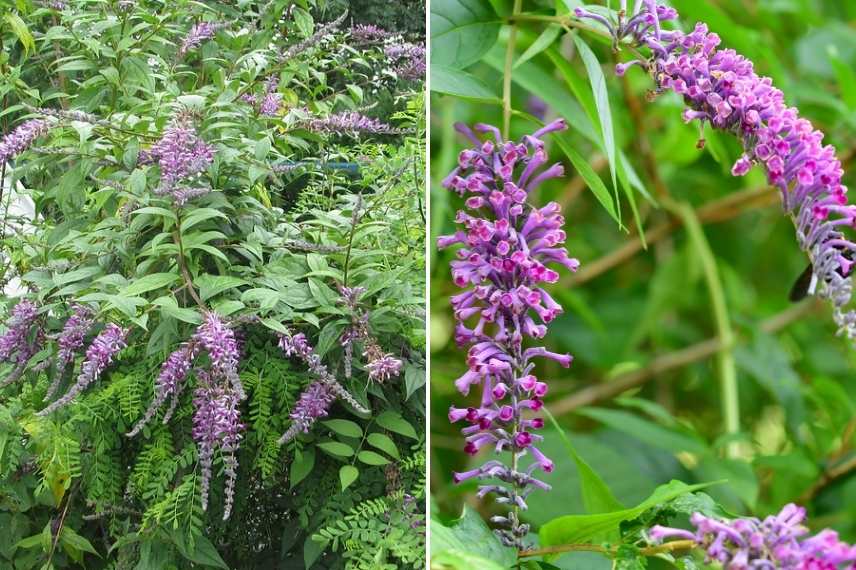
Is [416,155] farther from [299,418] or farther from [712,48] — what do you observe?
[712,48]

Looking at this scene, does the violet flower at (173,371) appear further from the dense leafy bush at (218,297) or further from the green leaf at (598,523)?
the green leaf at (598,523)

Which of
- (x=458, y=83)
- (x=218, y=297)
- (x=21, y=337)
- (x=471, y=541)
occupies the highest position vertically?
(x=458, y=83)

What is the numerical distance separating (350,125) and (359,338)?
0.16m

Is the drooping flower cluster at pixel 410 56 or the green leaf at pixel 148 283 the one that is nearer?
the green leaf at pixel 148 283

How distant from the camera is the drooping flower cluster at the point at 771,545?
0.27 meters

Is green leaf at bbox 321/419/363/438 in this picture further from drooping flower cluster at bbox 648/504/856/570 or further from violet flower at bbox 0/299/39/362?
drooping flower cluster at bbox 648/504/856/570

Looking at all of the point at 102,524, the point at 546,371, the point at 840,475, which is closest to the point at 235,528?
the point at 102,524

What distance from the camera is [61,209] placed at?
31.4 inches

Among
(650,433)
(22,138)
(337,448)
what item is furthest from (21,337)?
(650,433)

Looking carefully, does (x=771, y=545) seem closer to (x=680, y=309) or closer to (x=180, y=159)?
(x=180, y=159)

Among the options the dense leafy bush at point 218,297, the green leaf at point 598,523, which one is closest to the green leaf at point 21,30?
the dense leafy bush at point 218,297

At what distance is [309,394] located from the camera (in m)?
0.68

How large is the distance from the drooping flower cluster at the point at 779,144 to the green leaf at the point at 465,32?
12cm

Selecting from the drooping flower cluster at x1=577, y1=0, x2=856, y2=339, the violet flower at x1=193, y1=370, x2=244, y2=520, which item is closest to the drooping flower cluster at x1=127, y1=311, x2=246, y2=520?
the violet flower at x1=193, y1=370, x2=244, y2=520
